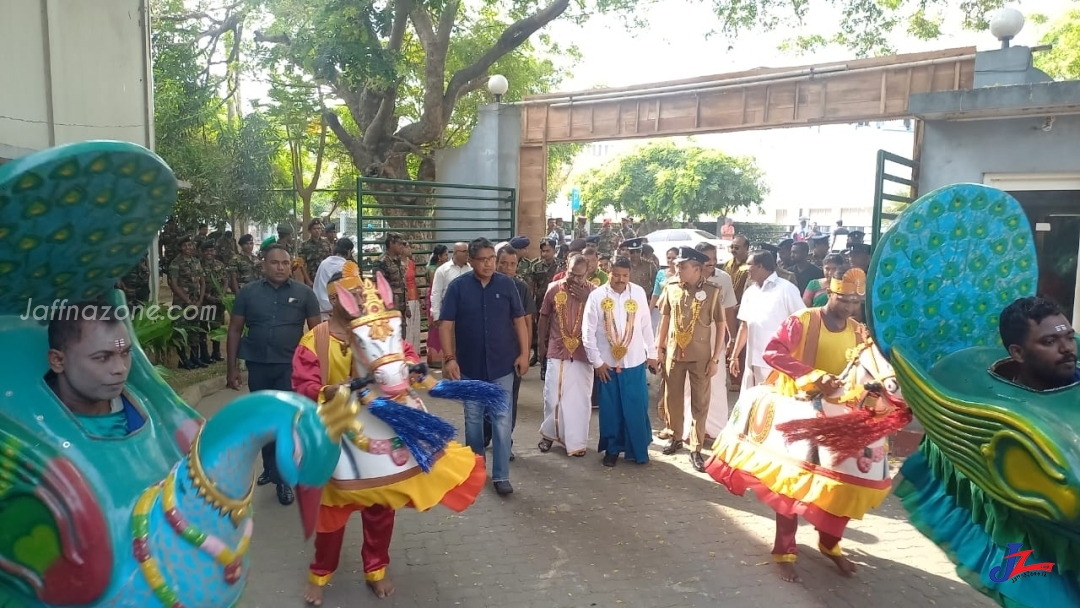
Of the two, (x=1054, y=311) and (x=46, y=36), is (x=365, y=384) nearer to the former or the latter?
(x=1054, y=311)

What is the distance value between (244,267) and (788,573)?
8757mm

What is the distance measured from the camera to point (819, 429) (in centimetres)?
355

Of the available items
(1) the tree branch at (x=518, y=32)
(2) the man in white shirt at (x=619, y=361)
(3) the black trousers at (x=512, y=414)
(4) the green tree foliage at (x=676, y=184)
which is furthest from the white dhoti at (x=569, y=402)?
(4) the green tree foliage at (x=676, y=184)

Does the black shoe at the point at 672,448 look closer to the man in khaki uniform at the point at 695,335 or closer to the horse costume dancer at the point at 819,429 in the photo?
the man in khaki uniform at the point at 695,335

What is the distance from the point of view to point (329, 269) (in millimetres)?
8125

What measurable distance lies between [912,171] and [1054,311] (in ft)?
23.3

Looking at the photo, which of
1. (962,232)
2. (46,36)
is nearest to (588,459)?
(962,232)

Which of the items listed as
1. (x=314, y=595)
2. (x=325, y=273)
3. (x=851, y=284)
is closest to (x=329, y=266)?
(x=325, y=273)

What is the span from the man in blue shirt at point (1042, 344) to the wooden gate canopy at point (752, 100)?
24.3 ft

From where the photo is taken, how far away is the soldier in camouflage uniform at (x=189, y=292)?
31.2 ft

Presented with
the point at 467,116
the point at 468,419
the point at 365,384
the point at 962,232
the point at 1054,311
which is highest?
the point at 467,116

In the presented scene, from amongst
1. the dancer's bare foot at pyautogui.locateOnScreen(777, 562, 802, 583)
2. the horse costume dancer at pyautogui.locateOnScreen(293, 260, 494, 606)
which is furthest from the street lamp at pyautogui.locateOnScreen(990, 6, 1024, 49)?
the horse costume dancer at pyautogui.locateOnScreen(293, 260, 494, 606)

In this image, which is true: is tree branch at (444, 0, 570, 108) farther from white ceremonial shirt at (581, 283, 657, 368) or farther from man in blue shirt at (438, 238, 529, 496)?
man in blue shirt at (438, 238, 529, 496)

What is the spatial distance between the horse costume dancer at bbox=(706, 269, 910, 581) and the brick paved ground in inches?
10.5
